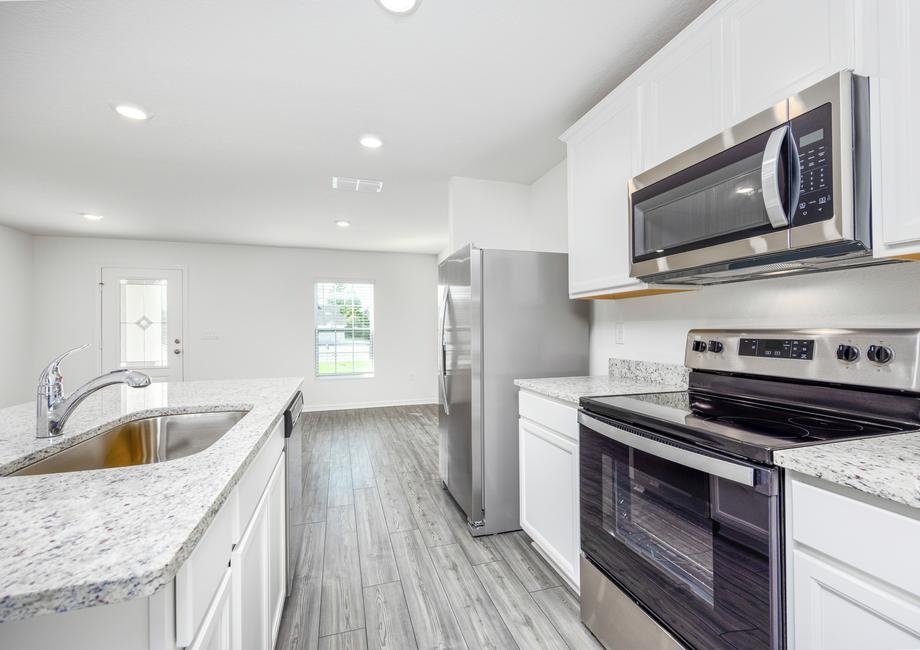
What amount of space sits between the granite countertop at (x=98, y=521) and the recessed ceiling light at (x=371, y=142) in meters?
2.00

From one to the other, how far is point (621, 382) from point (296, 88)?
2247 millimetres

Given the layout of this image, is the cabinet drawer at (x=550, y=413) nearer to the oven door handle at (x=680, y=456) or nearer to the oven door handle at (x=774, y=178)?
the oven door handle at (x=680, y=456)

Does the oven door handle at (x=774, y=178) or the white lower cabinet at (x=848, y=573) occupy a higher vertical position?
the oven door handle at (x=774, y=178)

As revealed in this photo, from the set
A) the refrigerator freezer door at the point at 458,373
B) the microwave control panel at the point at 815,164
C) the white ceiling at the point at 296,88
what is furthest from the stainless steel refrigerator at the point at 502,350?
the microwave control panel at the point at 815,164

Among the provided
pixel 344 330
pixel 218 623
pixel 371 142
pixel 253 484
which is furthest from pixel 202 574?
pixel 344 330

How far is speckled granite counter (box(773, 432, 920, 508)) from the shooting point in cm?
74

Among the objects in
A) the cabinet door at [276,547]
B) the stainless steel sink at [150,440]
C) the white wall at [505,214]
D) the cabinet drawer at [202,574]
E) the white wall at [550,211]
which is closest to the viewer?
the cabinet drawer at [202,574]

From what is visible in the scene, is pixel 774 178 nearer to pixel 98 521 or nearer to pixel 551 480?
pixel 551 480

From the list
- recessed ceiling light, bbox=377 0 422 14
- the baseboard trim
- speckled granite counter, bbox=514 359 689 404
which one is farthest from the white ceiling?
the baseboard trim

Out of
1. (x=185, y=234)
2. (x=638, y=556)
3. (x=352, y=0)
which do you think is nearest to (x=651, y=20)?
(x=352, y=0)

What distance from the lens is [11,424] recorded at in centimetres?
135

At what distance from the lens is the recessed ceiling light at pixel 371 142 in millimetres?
2596

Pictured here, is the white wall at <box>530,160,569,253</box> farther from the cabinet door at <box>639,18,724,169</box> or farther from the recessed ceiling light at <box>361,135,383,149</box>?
the recessed ceiling light at <box>361,135,383,149</box>

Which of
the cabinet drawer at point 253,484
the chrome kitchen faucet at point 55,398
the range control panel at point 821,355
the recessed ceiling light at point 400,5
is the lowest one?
the cabinet drawer at point 253,484
